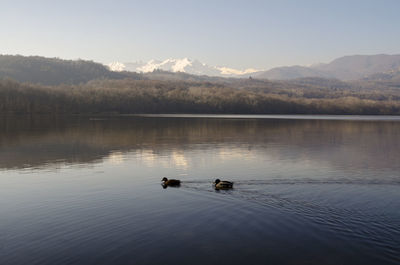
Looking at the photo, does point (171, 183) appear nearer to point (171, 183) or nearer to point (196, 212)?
point (171, 183)

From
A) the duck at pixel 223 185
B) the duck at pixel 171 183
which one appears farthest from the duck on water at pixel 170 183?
the duck at pixel 223 185

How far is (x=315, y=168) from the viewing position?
123 ft

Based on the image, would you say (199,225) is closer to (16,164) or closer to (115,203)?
(115,203)

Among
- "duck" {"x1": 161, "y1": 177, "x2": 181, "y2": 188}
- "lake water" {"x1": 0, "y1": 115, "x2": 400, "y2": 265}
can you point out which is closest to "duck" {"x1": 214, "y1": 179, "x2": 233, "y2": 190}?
"lake water" {"x1": 0, "y1": 115, "x2": 400, "y2": 265}

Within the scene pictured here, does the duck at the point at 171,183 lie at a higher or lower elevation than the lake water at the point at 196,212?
higher

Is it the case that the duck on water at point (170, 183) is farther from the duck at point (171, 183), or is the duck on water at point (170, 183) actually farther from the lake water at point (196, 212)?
the lake water at point (196, 212)

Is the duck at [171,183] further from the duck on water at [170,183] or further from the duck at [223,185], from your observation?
the duck at [223,185]

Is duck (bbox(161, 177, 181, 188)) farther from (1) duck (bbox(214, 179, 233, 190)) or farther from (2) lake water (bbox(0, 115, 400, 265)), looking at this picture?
(1) duck (bbox(214, 179, 233, 190))

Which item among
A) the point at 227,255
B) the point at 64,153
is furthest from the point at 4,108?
A: the point at 227,255

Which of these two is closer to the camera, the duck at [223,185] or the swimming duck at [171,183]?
the duck at [223,185]

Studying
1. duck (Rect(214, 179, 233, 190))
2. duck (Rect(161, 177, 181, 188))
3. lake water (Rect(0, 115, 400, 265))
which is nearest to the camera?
lake water (Rect(0, 115, 400, 265))

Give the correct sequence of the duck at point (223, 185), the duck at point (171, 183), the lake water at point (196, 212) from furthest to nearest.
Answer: the duck at point (171, 183) < the duck at point (223, 185) < the lake water at point (196, 212)

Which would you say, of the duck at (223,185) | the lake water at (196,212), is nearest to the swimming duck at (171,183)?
the lake water at (196,212)

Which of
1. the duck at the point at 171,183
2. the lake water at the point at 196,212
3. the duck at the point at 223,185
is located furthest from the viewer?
the duck at the point at 171,183
